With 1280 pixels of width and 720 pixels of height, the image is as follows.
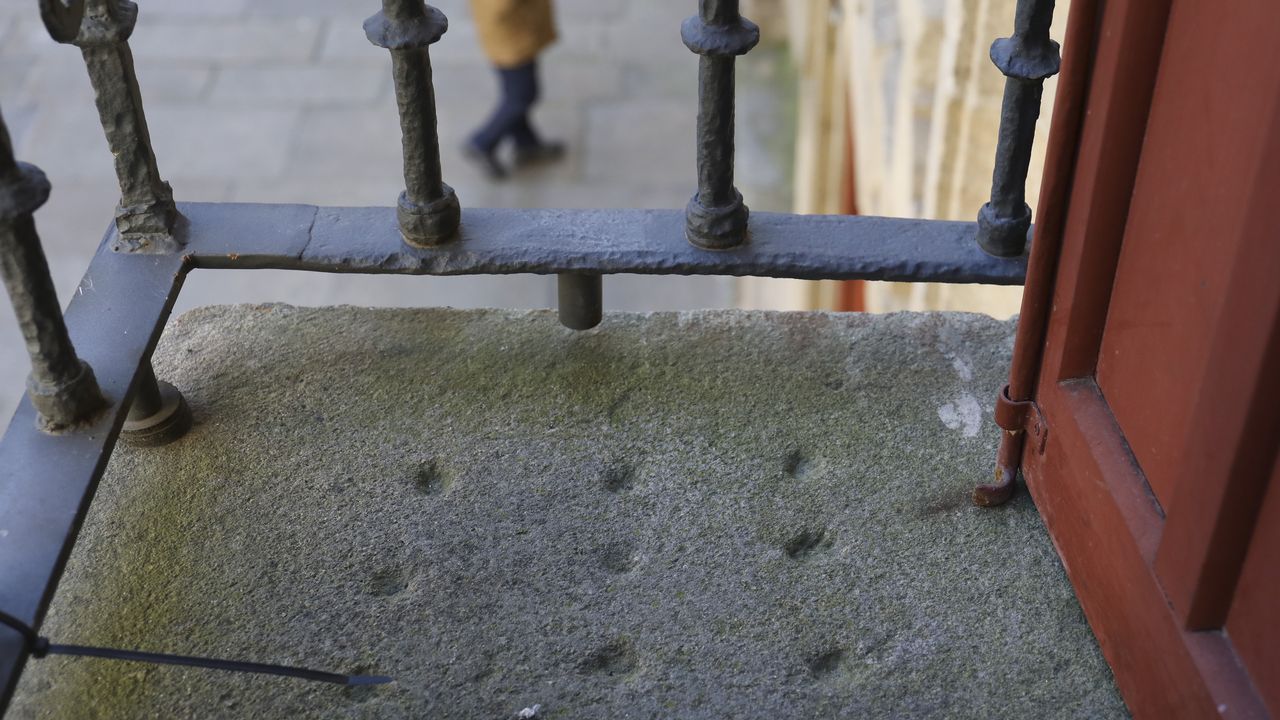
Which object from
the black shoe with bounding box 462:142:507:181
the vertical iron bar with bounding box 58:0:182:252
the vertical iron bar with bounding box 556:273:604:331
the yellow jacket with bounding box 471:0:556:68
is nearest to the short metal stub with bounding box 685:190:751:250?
the vertical iron bar with bounding box 556:273:604:331

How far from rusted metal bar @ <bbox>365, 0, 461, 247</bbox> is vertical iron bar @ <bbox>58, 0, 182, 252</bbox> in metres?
0.27

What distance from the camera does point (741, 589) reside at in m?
1.43

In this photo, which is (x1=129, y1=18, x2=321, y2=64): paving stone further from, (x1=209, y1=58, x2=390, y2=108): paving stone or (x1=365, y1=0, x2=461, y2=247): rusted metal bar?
(x1=365, y1=0, x2=461, y2=247): rusted metal bar

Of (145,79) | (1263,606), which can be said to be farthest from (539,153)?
(1263,606)

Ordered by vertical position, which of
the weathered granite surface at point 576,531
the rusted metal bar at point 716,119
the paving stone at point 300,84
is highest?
the rusted metal bar at point 716,119

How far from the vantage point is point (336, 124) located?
668 cm

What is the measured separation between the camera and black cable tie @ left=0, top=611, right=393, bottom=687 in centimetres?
120

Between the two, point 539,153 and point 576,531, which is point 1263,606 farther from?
point 539,153

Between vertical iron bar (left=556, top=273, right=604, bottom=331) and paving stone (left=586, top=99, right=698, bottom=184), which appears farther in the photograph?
paving stone (left=586, top=99, right=698, bottom=184)

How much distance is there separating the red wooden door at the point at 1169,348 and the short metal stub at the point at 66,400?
100cm

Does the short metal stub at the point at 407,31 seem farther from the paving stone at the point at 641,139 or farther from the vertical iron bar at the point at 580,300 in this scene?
the paving stone at the point at 641,139

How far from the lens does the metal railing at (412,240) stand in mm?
1386

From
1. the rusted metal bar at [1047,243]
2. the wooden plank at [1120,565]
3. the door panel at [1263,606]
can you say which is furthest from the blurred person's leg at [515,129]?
the door panel at [1263,606]

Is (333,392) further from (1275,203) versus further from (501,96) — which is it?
(501,96)
